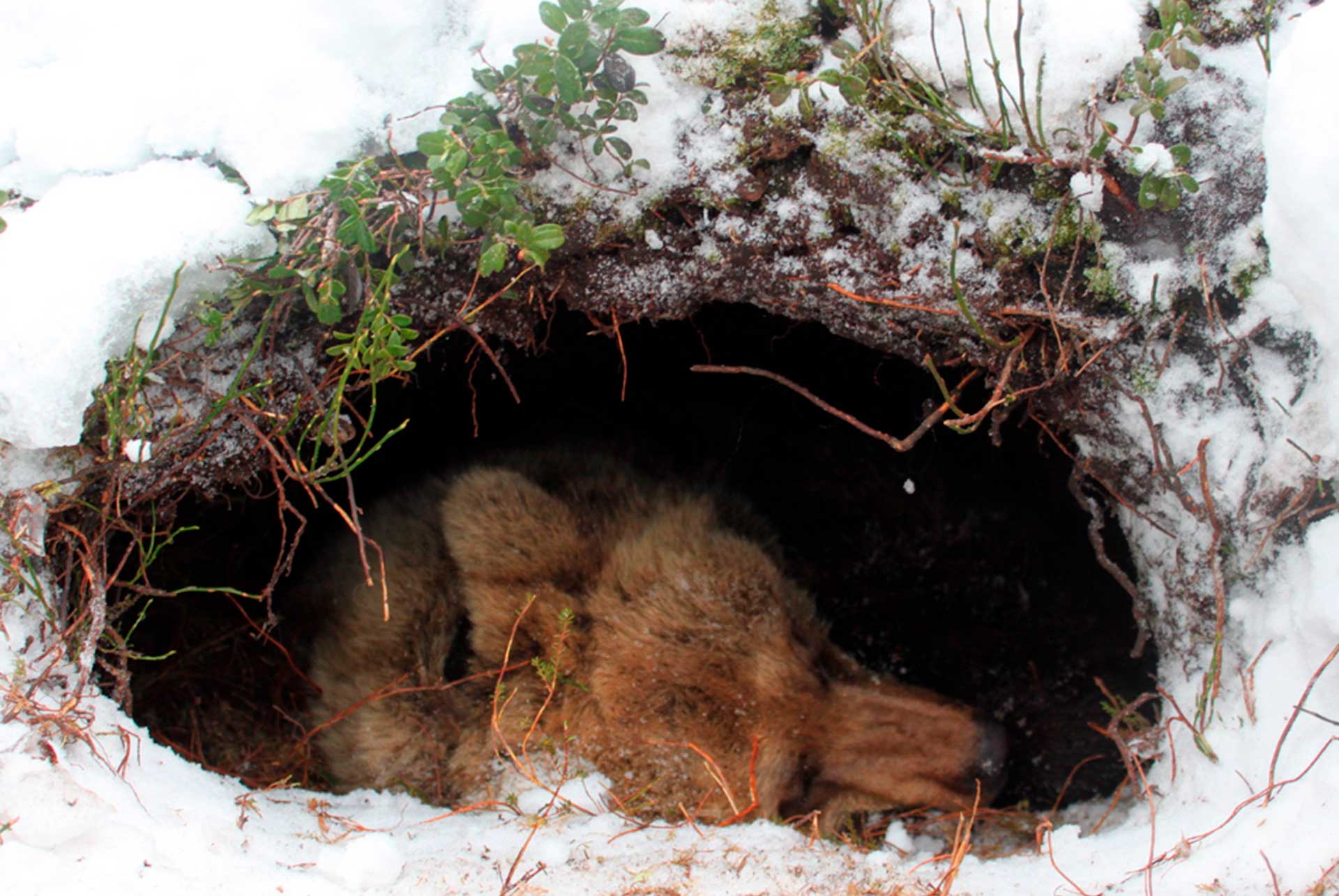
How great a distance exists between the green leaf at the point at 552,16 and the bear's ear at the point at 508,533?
147 cm

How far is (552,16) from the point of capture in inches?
78.2

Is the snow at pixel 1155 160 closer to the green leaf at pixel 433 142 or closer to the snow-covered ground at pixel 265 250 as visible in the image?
the snow-covered ground at pixel 265 250

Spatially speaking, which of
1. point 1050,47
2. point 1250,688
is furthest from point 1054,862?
point 1050,47

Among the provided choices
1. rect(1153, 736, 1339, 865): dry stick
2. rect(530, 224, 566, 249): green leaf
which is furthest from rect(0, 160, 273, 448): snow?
rect(1153, 736, 1339, 865): dry stick

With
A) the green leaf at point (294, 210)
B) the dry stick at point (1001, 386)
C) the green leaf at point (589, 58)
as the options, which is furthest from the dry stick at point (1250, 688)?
the green leaf at point (294, 210)

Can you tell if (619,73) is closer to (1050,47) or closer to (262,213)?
(262,213)

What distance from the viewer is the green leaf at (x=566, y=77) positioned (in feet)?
6.46

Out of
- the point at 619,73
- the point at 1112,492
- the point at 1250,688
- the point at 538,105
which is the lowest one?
the point at 1250,688

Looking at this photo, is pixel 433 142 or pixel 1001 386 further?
pixel 1001 386

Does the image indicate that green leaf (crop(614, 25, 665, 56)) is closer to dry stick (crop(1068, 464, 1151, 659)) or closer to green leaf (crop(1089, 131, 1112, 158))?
green leaf (crop(1089, 131, 1112, 158))

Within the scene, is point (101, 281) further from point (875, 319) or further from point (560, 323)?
point (875, 319)

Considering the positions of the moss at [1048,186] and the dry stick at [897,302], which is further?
the dry stick at [897,302]

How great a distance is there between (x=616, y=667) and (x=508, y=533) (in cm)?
53

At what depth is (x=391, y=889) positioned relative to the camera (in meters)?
2.15
